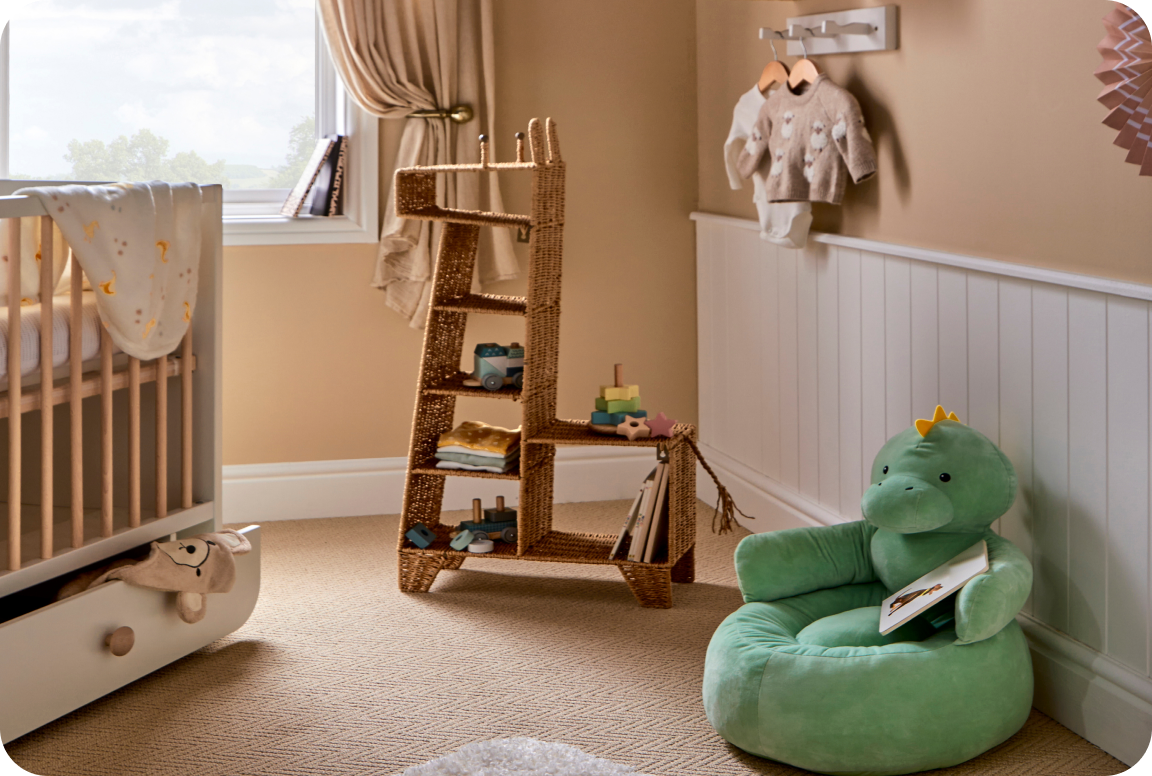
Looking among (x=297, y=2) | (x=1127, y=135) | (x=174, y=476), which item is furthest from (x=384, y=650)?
(x=297, y=2)

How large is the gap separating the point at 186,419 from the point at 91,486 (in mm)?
316

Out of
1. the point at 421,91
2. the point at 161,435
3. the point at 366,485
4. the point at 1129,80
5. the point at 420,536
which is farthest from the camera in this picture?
the point at 366,485

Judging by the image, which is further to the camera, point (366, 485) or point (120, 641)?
point (366, 485)

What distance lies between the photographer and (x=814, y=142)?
7.91 feet

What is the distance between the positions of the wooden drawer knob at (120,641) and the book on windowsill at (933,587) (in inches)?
51.4

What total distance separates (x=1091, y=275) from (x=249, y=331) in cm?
226

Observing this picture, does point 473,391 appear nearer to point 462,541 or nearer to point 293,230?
point 462,541

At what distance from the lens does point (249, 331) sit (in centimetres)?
314

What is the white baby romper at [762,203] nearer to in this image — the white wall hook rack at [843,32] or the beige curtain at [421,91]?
the white wall hook rack at [843,32]

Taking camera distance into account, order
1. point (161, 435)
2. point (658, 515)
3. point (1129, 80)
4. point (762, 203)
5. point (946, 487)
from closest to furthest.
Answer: point (1129, 80)
point (946, 487)
point (161, 435)
point (658, 515)
point (762, 203)

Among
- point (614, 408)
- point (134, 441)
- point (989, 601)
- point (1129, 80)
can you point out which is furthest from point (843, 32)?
point (134, 441)

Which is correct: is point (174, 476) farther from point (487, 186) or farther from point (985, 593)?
point (985, 593)

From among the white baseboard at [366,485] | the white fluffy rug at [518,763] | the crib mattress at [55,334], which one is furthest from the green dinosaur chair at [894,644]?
the white baseboard at [366,485]

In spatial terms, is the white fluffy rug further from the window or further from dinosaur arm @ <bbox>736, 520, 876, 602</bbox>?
the window
